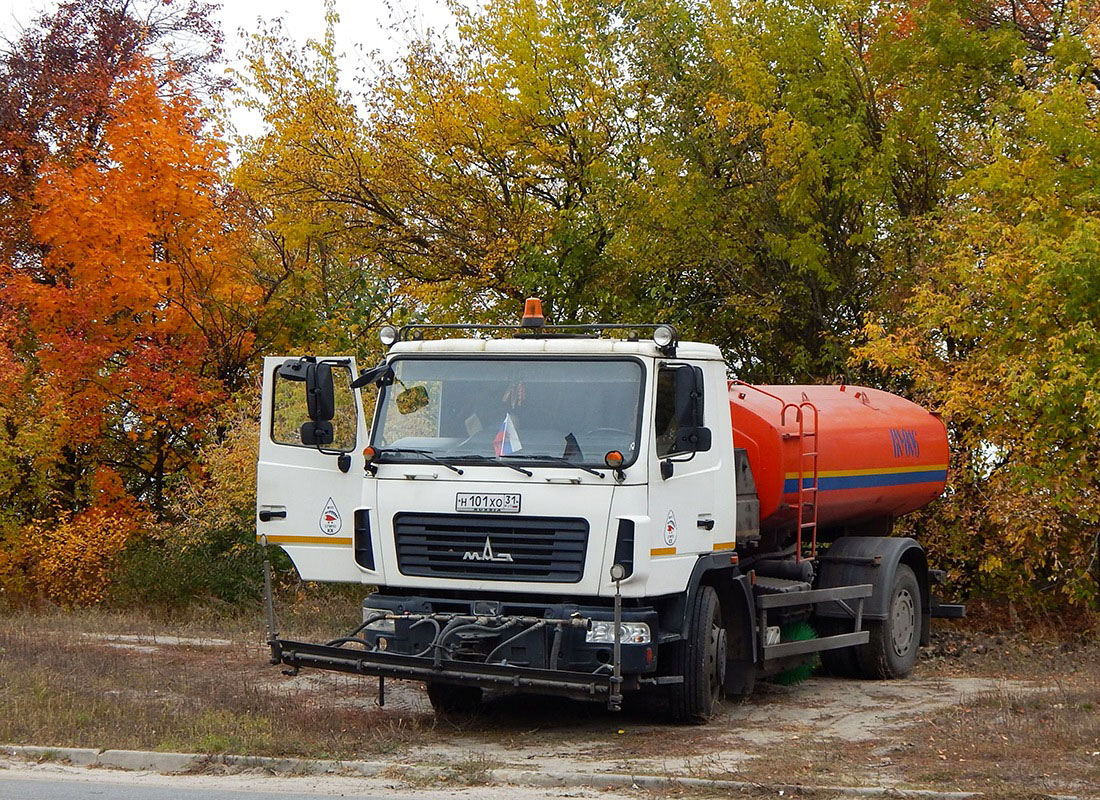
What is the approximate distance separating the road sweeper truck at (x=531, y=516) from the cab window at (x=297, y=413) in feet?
0.21

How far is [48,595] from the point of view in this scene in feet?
77.0

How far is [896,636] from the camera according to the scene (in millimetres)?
14422

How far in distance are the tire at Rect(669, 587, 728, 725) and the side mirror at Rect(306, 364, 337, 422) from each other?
3126 mm

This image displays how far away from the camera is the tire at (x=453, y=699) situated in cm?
1155

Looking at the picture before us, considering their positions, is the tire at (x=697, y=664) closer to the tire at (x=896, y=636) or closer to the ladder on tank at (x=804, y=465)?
the ladder on tank at (x=804, y=465)

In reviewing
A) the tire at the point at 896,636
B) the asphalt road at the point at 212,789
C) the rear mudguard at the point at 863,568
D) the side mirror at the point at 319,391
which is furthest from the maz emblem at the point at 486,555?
the tire at the point at 896,636

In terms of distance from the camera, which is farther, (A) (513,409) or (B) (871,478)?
(B) (871,478)

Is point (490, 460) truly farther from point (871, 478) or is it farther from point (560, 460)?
point (871, 478)

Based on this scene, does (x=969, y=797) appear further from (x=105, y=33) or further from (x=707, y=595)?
(x=105, y=33)

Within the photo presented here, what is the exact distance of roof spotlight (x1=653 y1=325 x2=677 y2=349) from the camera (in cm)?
1058

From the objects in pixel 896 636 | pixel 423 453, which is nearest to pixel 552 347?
pixel 423 453

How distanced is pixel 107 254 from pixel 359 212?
14.0 feet

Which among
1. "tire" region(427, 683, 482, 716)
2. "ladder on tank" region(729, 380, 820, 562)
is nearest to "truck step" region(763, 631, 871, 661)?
"ladder on tank" region(729, 380, 820, 562)

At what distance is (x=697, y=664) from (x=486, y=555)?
1866 millimetres
